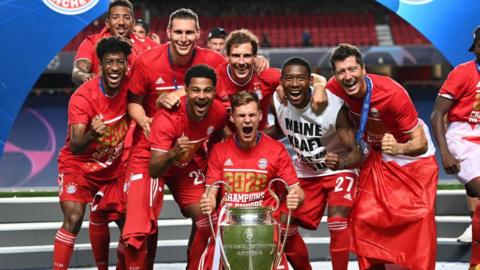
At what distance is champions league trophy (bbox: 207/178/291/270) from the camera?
4707 millimetres

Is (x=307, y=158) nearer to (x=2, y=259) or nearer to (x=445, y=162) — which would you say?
(x=445, y=162)

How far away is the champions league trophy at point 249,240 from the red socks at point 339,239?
2.56 ft

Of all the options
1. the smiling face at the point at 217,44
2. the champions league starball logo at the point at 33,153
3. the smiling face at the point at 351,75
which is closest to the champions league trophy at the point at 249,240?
the smiling face at the point at 351,75

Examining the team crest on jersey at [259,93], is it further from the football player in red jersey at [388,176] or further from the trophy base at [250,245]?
the trophy base at [250,245]

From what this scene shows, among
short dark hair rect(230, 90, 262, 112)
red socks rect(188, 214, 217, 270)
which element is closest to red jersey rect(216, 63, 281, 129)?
short dark hair rect(230, 90, 262, 112)

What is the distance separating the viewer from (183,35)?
5508 millimetres

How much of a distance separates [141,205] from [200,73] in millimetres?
939

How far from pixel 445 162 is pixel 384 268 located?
82 cm

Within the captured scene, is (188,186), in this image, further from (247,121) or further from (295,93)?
(295,93)

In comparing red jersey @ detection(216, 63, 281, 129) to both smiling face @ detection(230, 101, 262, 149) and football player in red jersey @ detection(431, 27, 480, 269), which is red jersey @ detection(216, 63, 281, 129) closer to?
smiling face @ detection(230, 101, 262, 149)

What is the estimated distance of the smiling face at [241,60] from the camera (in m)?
5.43

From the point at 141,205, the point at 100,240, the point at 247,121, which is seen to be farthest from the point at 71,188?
the point at 247,121

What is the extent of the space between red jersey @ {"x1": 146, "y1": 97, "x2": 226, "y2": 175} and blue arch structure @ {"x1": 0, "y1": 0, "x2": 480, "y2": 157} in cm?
191

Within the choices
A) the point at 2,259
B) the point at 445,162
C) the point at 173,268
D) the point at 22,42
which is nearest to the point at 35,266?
the point at 2,259
